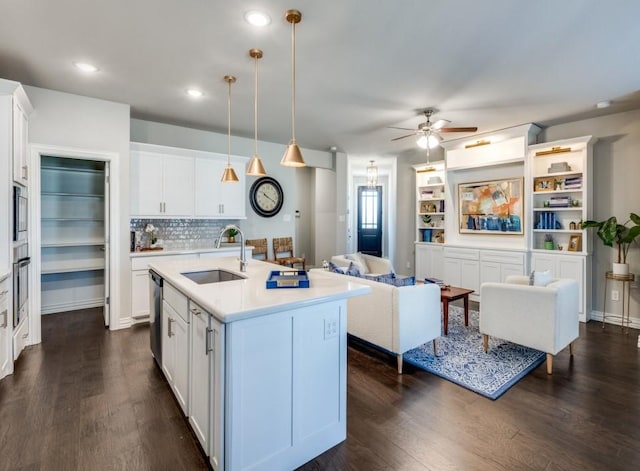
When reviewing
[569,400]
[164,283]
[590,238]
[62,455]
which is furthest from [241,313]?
[590,238]

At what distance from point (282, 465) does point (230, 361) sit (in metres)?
0.69

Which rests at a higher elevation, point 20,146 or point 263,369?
point 20,146

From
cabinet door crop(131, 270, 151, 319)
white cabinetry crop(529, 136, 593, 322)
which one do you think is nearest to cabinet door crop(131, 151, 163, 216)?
cabinet door crop(131, 270, 151, 319)

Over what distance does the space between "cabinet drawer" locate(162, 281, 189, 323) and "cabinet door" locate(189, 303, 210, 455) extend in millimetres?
121

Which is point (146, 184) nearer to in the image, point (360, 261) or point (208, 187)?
point (208, 187)

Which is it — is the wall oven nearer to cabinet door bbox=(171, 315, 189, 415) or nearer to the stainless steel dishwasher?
the stainless steel dishwasher

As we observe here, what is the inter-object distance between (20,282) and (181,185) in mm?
2122

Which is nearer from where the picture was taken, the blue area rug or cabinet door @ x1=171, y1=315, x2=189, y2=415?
cabinet door @ x1=171, y1=315, x2=189, y2=415

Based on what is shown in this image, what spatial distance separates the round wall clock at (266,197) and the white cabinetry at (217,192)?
62 centimetres

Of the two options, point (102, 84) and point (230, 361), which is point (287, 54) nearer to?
point (102, 84)

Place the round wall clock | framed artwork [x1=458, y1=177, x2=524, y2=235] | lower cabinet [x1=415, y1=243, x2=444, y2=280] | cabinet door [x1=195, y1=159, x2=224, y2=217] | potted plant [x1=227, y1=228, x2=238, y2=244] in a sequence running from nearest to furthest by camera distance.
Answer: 1. cabinet door [x1=195, y1=159, x2=224, y2=217]
2. framed artwork [x1=458, y1=177, x2=524, y2=235]
3. potted plant [x1=227, y1=228, x2=238, y2=244]
4. the round wall clock
5. lower cabinet [x1=415, y1=243, x2=444, y2=280]

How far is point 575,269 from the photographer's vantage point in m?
4.48

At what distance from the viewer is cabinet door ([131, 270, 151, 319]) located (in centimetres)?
413

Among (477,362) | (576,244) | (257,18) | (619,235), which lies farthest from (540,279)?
→ (257,18)
